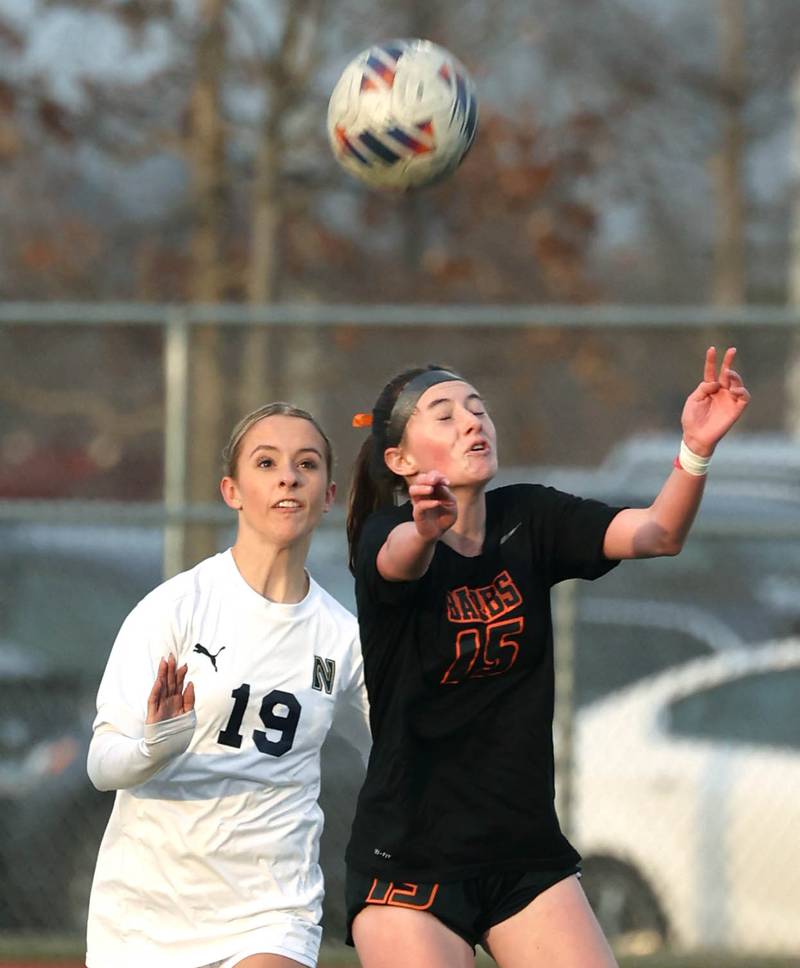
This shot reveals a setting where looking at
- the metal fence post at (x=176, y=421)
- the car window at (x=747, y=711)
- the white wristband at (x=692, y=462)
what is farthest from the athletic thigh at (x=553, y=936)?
the metal fence post at (x=176, y=421)

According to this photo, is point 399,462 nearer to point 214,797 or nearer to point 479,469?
point 479,469

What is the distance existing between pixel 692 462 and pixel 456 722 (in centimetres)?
81

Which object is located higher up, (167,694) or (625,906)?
(167,694)

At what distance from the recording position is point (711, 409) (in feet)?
13.4

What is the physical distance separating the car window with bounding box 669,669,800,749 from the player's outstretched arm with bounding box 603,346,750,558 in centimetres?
335

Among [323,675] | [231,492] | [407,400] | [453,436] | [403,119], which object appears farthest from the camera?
[403,119]

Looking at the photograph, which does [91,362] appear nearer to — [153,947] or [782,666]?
[782,666]

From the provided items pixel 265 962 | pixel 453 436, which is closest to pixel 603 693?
pixel 265 962

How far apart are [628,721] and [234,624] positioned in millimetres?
3274

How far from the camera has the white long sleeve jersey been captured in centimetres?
443

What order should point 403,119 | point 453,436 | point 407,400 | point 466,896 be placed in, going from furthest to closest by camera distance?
1. point 403,119
2. point 407,400
3. point 453,436
4. point 466,896

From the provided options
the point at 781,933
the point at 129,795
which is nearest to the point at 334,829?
the point at 781,933

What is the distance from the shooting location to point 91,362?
35.6 ft

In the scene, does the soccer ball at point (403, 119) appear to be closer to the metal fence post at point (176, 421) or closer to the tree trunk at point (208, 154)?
the metal fence post at point (176, 421)
